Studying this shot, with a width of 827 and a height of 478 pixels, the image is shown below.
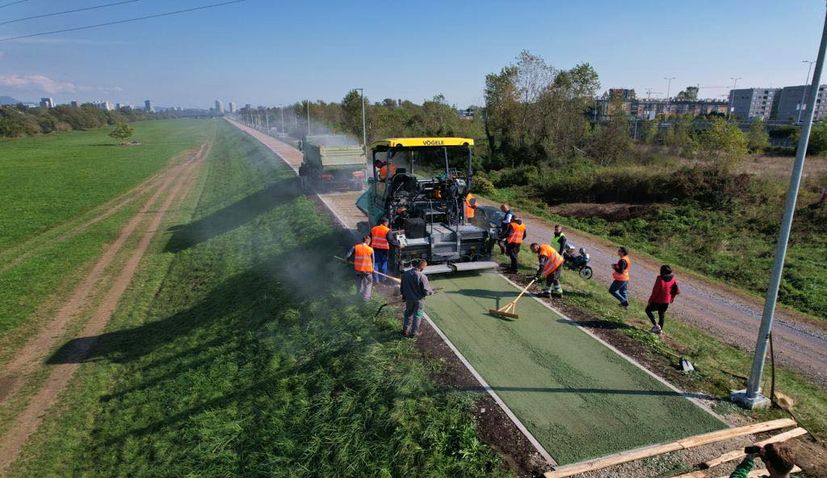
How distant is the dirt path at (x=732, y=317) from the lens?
11.0 metres

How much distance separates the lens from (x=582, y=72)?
129ft

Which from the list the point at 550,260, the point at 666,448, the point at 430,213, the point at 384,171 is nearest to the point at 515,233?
the point at 550,260

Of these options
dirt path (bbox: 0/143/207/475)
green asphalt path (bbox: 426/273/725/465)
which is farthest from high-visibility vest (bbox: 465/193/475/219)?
dirt path (bbox: 0/143/207/475)

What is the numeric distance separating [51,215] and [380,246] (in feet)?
93.0

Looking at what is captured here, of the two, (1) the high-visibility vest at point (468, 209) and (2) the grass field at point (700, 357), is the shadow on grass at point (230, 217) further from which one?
(2) the grass field at point (700, 357)

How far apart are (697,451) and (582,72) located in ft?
124

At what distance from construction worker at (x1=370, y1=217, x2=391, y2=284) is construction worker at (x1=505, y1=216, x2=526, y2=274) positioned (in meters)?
3.33

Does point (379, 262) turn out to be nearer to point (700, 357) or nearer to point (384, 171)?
point (384, 171)

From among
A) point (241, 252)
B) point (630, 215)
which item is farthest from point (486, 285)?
point (630, 215)

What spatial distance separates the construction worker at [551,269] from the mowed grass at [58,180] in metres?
25.4

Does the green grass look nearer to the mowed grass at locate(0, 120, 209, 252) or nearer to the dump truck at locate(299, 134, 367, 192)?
the dump truck at locate(299, 134, 367, 192)

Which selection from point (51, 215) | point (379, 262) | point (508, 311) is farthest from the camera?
point (51, 215)

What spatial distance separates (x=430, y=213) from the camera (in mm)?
12617

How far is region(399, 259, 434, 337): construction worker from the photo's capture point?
8930 mm
